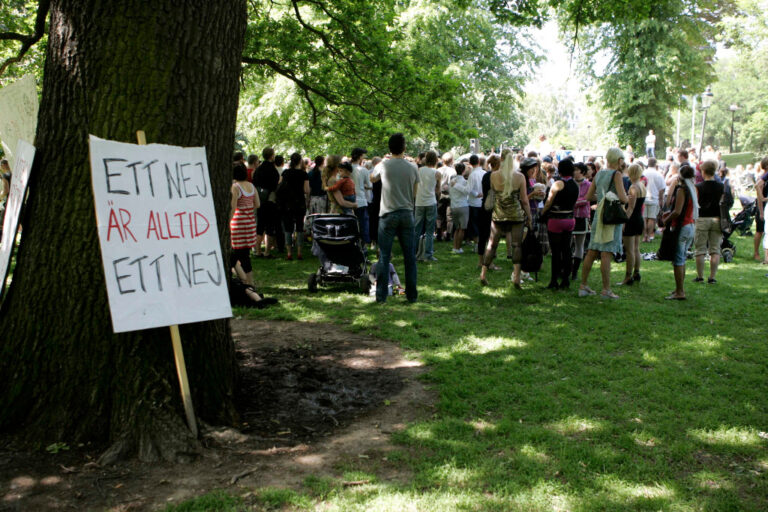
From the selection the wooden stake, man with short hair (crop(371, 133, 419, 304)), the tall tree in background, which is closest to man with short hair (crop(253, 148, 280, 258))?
man with short hair (crop(371, 133, 419, 304))

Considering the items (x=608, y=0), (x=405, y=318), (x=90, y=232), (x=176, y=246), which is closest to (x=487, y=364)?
(x=405, y=318)

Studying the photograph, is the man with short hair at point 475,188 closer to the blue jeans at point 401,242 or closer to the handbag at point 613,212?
the handbag at point 613,212

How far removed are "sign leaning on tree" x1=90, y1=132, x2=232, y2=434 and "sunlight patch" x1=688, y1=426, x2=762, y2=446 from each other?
3327mm

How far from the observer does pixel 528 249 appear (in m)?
8.95

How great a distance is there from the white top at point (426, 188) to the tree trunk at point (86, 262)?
7.20 metres

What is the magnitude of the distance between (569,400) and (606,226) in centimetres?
397

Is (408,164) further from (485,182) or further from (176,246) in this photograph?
(176,246)

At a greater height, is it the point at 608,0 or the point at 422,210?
the point at 608,0

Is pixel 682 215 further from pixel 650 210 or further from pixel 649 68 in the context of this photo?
pixel 649 68

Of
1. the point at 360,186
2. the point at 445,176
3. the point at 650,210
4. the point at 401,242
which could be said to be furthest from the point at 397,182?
the point at 650,210

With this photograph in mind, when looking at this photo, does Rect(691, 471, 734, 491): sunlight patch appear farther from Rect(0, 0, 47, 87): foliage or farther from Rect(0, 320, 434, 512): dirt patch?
Rect(0, 0, 47, 87): foliage

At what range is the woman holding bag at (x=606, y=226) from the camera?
7.87 m

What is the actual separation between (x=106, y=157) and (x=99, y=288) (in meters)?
0.80

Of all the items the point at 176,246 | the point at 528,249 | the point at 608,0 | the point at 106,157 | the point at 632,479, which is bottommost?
the point at 632,479
